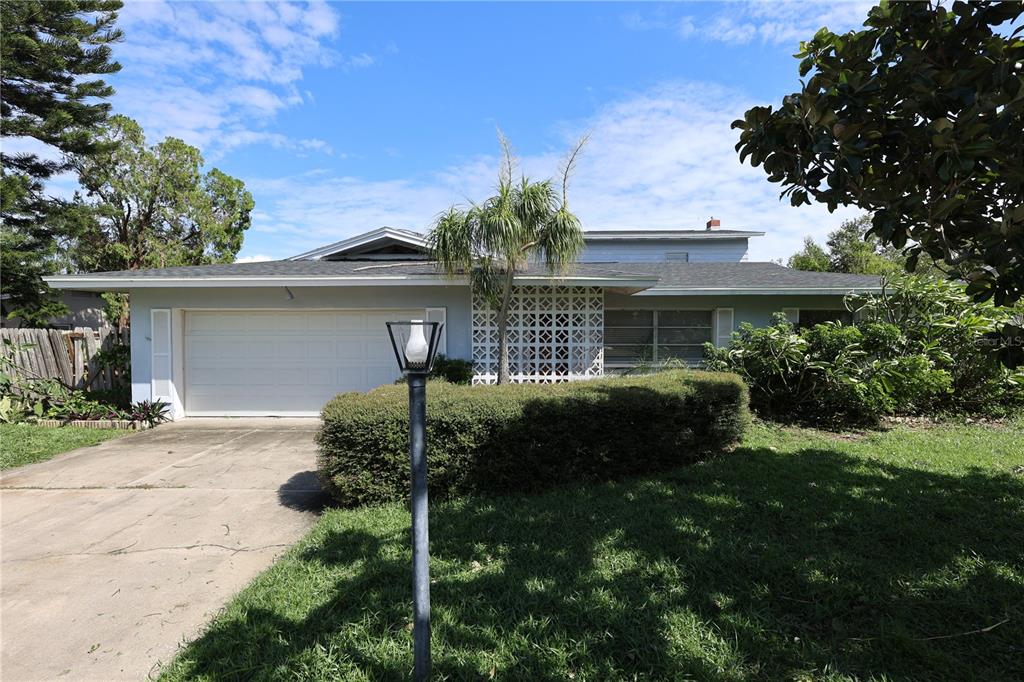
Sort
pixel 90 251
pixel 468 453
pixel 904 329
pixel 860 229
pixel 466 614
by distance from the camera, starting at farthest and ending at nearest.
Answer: pixel 860 229 < pixel 90 251 < pixel 904 329 < pixel 468 453 < pixel 466 614

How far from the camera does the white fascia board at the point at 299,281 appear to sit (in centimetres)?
869

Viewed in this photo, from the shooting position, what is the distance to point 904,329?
27.0ft

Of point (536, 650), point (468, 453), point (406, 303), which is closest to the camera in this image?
point (536, 650)

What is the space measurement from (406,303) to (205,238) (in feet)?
64.4

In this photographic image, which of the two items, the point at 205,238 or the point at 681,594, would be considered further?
the point at 205,238

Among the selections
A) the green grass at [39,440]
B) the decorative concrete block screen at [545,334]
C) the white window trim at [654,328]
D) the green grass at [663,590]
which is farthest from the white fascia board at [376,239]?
the green grass at [663,590]

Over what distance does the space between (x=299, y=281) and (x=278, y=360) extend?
A: 183 centimetres

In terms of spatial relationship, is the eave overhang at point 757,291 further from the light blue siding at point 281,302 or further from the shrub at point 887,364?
the light blue siding at point 281,302

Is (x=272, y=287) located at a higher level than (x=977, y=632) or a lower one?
higher

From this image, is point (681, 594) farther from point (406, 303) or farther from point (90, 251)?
point (90, 251)

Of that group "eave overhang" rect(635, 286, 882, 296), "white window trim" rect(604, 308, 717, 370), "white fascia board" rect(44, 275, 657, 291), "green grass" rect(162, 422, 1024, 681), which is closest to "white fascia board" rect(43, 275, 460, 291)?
"white fascia board" rect(44, 275, 657, 291)

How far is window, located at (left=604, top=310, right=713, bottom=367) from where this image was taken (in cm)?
1125

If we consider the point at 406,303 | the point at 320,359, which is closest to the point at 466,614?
the point at 406,303

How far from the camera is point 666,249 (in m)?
19.3
